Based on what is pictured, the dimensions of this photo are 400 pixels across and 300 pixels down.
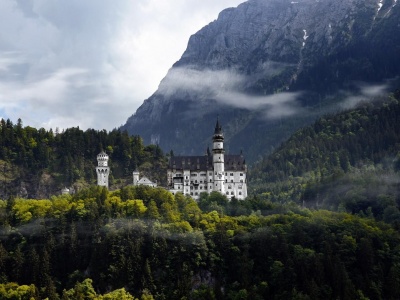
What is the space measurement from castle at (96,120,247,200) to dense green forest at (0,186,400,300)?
1798cm

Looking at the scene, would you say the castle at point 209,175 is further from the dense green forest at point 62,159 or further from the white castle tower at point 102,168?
the white castle tower at point 102,168

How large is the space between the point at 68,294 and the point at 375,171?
108960 millimetres

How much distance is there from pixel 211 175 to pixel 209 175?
1.47 feet

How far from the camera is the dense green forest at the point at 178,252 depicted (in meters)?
109

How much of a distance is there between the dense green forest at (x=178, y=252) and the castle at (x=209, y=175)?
1798cm

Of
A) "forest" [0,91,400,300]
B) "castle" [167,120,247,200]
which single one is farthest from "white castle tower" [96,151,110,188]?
"forest" [0,91,400,300]

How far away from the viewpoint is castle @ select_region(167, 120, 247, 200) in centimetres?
15075

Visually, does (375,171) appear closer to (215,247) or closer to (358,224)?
(358,224)

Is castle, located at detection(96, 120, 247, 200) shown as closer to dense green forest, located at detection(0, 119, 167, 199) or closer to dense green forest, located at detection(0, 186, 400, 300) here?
dense green forest, located at detection(0, 119, 167, 199)

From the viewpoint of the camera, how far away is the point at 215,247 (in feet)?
388

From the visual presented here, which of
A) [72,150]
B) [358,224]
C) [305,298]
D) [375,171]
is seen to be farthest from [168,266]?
[375,171]

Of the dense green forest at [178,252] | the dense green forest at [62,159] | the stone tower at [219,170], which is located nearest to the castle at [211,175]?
the stone tower at [219,170]

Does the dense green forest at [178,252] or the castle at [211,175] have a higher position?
the castle at [211,175]

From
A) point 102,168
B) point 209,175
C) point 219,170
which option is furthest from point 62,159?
point 219,170
